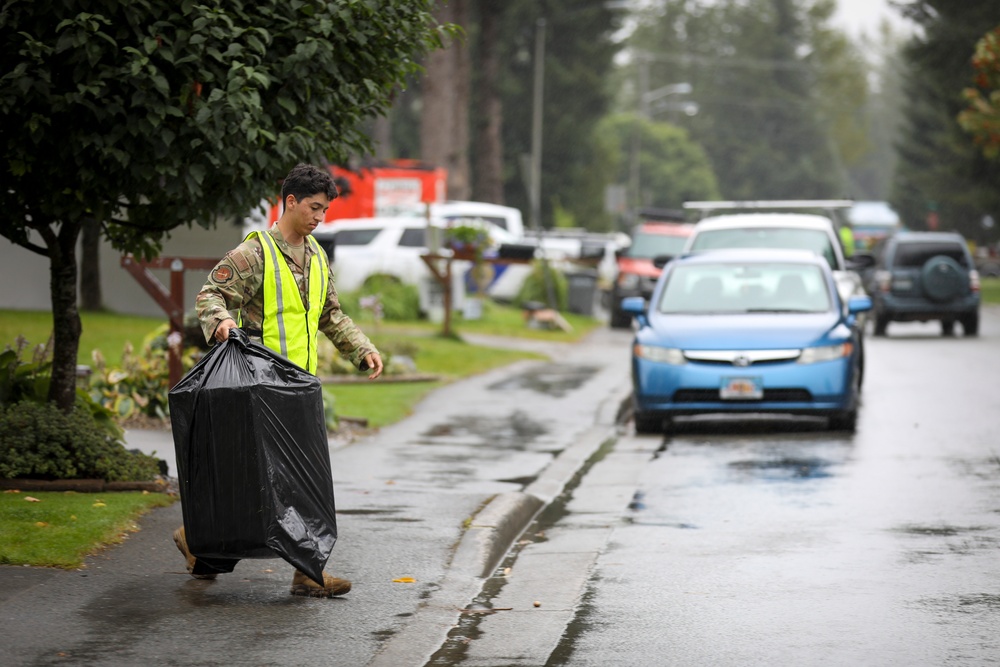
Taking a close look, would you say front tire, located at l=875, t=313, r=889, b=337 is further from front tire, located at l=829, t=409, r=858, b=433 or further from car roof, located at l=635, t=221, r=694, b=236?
front tire, located at l=829, t=409, r=858, b=433

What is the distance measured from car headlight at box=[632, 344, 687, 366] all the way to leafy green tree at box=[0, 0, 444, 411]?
5104 mm

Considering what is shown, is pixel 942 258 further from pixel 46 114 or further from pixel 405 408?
pixel 46 114

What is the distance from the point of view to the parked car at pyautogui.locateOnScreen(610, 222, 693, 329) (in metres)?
30.1

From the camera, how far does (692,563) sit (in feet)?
25.5

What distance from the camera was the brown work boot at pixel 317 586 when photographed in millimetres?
6746

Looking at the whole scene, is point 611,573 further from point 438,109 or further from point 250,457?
point 438,109

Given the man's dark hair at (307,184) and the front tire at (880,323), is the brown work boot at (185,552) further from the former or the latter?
the front tire at (880,323)

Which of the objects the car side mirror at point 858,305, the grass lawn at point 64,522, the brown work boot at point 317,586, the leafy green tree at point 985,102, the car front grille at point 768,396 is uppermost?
the leafy green tree at point 985,102

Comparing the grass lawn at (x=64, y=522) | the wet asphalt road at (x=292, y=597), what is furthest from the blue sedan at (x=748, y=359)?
the grass lawn at (x=64, y=522)

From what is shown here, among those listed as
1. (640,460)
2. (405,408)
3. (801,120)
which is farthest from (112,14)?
(801,120)

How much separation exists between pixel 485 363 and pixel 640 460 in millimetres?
8732

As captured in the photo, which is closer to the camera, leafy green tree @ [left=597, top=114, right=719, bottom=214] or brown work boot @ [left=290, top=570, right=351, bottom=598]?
brown work boot @ [left=290, top=570, right=351, bottom=598]

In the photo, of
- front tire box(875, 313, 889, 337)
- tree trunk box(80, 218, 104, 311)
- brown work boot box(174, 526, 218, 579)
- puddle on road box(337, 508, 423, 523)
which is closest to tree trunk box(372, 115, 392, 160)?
front tire box(875, 313, 889, 337)

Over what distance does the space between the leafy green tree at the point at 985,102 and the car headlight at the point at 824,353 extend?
15.0 metres
